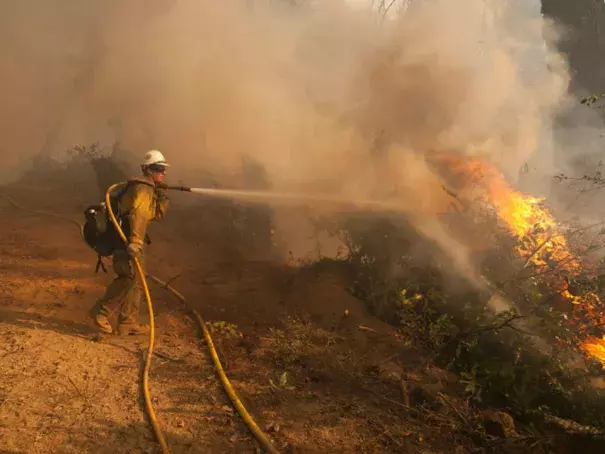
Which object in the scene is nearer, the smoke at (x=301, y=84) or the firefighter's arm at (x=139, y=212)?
the firefighter's arm at (x=139, y=212)

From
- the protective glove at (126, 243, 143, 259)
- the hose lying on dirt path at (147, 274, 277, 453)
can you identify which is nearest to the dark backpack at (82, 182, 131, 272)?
the protective glove at (126, 243, 143, 259)

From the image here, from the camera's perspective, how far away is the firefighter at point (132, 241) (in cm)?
430

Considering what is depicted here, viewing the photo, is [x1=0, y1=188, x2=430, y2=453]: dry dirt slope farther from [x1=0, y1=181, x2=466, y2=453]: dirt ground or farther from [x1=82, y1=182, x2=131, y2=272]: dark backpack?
[x1=82, y1=182, x2=131, y2=272]: dark backpack

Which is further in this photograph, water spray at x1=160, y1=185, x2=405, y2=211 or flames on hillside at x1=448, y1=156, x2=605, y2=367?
water spray at x1=160, y1=185, x2=405, y2=211

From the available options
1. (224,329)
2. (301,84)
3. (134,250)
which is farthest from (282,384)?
(301,84)

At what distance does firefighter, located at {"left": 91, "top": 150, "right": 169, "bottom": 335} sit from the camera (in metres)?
4.30

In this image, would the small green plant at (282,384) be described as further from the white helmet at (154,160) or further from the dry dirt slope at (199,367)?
the white helmet at (154,160)

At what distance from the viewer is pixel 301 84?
6.82 metres

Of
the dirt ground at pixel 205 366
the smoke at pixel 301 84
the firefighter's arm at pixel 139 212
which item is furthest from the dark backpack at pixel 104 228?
the smoke at pixel 301 84

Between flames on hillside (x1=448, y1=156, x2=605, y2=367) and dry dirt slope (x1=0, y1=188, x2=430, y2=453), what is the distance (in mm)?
2038

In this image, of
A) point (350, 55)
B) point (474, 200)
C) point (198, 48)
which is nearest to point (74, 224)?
point (198, 48)

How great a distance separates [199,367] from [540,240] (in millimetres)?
4393

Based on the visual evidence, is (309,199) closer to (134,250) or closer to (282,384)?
(134,250)

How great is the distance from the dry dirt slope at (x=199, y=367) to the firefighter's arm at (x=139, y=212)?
1109 mm
